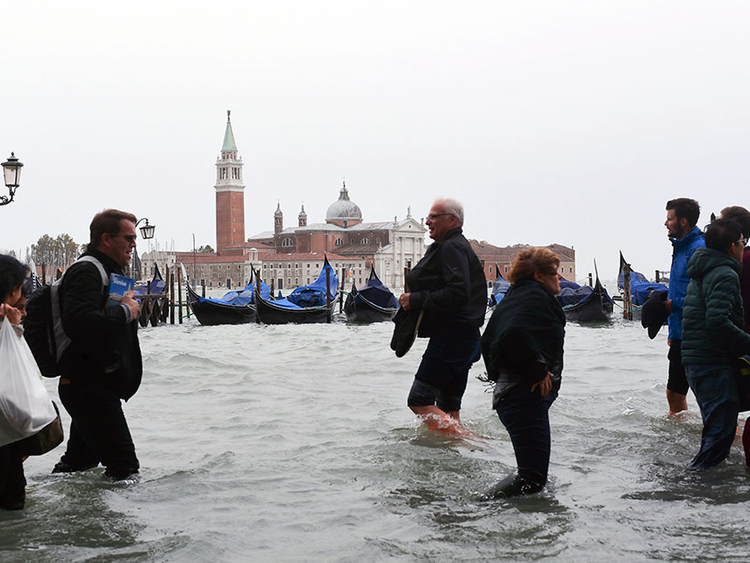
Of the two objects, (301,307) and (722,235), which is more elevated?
(722,235)

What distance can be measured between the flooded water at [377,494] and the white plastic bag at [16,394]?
379 mm

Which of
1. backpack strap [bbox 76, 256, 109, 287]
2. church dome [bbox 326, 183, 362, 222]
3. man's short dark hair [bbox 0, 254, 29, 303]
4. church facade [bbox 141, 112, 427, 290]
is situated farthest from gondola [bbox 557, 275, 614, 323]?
church dome [bbox 326, 183, 362, 222]

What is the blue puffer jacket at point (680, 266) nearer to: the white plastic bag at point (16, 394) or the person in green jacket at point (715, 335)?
the person in green jacket at point (715, 335)

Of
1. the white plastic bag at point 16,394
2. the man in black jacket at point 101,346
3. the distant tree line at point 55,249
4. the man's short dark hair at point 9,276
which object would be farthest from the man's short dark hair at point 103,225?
the distant tree line at point 55,249

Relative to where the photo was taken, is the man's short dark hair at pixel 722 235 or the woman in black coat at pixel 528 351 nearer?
the woman in black coat at pixel 528 351

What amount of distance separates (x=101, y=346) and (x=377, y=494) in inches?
47.4

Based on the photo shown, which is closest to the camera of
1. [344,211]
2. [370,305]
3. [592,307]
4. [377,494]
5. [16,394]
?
[16,394]

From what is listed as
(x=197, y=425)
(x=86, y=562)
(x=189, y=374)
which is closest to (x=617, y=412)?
(x=197, y=425)

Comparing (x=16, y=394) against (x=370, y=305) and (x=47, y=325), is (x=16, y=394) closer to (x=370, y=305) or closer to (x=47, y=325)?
(x=47, y=325)

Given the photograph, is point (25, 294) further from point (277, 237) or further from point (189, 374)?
point (277, 237)

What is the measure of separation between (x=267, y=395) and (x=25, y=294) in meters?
4.29

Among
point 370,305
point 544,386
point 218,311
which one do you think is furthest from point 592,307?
point 544,386

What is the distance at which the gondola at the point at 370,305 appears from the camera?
26.6 m

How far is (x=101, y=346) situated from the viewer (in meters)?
3.14
